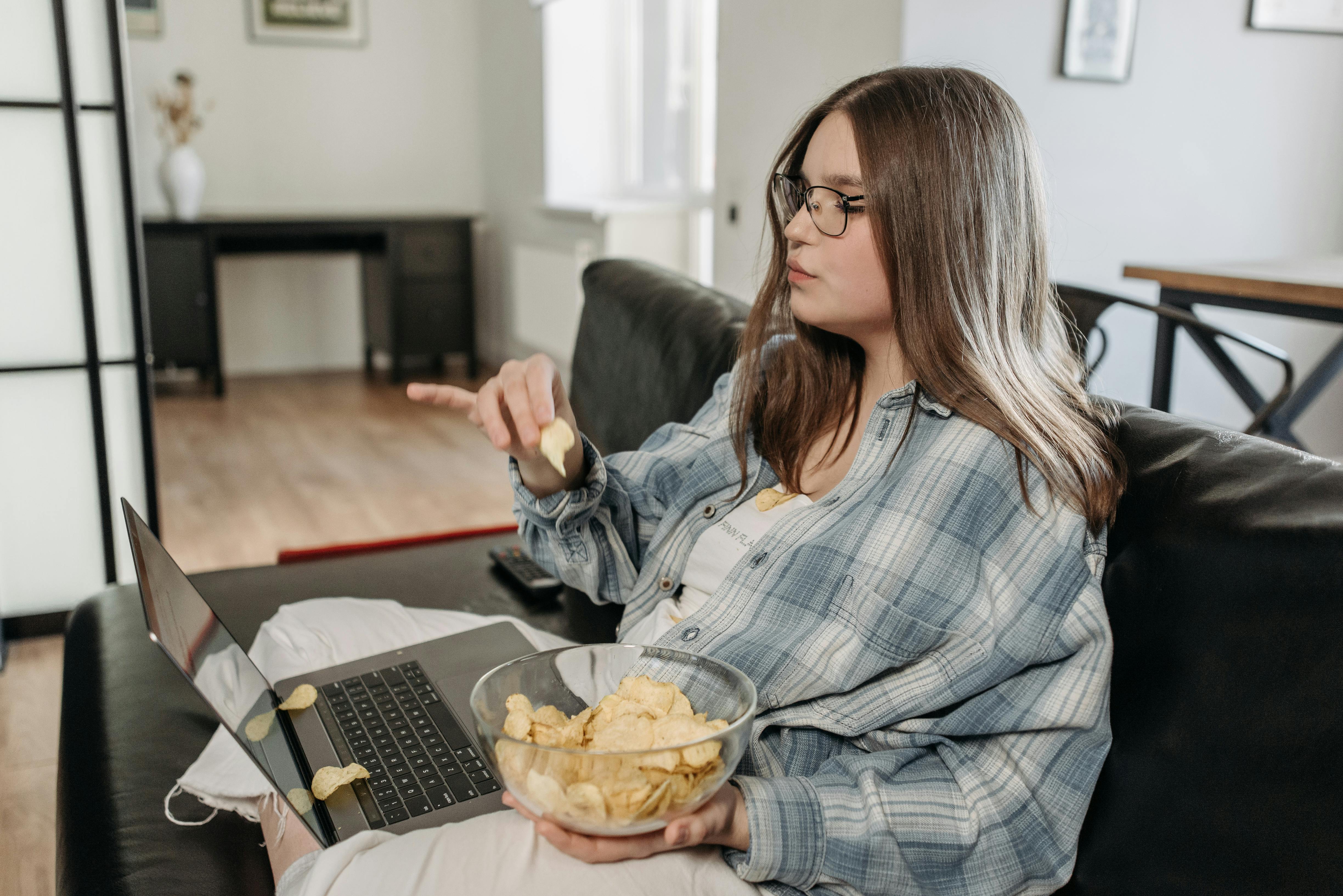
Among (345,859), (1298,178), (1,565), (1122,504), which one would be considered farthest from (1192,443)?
(1298,178)

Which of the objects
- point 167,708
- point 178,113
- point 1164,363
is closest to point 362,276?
point 178,113

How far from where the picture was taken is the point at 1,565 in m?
2.26

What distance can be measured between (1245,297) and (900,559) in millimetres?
1691

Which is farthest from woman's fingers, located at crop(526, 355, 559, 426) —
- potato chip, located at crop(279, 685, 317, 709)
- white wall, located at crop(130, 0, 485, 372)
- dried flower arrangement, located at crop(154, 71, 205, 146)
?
white wall, located at crop(130, 0, 485, 372)

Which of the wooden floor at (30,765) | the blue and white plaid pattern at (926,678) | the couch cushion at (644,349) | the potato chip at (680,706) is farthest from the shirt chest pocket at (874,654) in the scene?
the wooden floor at (30,765)

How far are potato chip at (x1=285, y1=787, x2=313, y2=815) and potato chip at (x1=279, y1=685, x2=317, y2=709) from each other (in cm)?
20

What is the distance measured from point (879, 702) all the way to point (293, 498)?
2.81 meters

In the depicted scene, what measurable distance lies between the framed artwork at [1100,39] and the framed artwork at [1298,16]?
495 mm

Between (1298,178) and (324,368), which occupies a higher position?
(1298,178)

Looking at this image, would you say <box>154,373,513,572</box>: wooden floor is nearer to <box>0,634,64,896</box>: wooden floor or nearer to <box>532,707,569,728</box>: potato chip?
<box>0,634,64,896</box>: wooden floor

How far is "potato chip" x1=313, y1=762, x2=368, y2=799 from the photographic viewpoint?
95 centimetres

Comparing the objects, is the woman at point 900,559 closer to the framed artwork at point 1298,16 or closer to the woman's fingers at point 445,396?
the woman's fingers at point 445,396

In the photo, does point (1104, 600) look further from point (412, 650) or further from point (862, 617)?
point (412, 650)

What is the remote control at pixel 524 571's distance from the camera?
1542 mm
